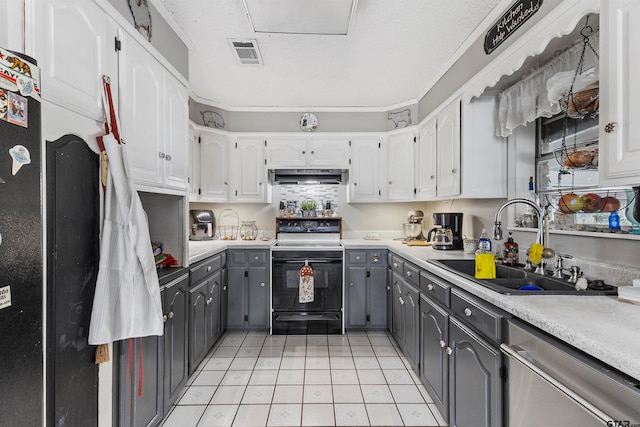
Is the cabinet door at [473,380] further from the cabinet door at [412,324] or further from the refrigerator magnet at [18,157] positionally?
the refrigerator magnet at [18,157]

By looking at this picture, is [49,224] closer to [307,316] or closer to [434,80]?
[307,316]

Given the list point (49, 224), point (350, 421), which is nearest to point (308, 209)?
point (350, 421)

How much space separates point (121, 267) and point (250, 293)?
2.01 meters

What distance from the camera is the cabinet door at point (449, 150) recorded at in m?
2.40

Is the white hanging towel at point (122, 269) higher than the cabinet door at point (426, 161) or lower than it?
lower

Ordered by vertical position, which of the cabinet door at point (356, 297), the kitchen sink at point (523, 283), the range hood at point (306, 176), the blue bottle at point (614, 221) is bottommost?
the cabinet door at point (356, 297)

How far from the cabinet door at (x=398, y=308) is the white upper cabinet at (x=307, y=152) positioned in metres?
1.49

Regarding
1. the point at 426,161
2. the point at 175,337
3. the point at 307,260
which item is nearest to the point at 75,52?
the point at 175,337

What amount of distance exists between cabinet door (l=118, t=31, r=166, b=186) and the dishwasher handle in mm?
1821

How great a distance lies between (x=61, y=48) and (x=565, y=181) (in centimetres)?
255

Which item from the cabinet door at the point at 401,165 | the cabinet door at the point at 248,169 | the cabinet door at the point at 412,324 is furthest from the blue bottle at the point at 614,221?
the cabinet door at the point at 248,169

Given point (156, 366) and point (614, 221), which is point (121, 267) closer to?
point (156, 366)

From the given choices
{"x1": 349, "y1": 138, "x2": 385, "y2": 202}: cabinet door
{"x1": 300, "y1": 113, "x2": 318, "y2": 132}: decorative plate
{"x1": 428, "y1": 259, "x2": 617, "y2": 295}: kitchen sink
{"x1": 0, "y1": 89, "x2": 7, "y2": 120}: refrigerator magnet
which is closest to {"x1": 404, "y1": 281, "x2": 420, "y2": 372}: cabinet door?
{"x1": 428, "y1": 259, "x2": 617, "y2": 295}: kitchen sink

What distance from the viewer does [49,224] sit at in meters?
1.05
